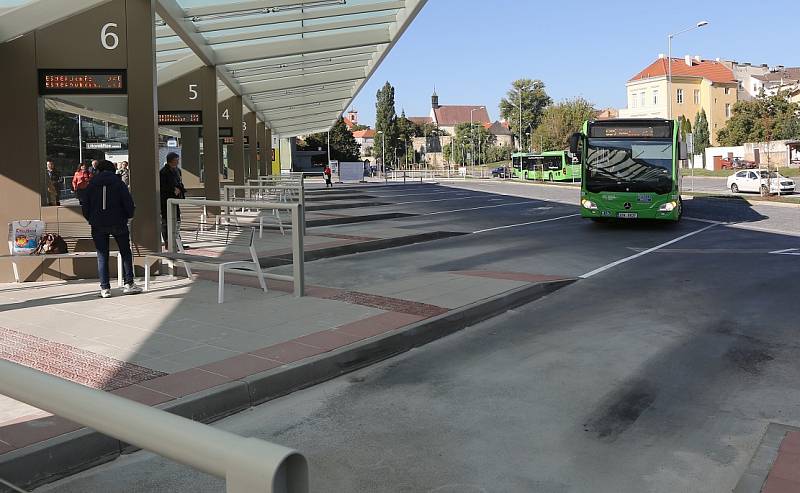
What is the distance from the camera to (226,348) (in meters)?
6.73

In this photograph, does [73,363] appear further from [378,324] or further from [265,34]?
[265,34]

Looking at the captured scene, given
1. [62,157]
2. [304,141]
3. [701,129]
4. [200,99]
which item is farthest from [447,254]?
[304,141]

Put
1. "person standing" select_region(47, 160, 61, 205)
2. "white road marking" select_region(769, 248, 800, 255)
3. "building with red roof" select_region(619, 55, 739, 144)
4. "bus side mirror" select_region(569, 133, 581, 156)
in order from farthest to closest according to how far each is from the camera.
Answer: "building with red roof" select_region(619, 55, 739, 144) → "bus side mirror" select_region(569, 133, 581, 156) → "white road marking" select_region(769, 248, 800, 255) → "person standing" select_region(47, 160, 61, 205)

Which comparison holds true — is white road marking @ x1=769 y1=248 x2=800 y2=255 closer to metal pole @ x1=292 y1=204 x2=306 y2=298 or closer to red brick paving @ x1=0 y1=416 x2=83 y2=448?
metal pole @ x1=292 y1=204 x2=306 y2=298

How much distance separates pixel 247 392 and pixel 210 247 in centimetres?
707

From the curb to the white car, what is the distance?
32.1 meters

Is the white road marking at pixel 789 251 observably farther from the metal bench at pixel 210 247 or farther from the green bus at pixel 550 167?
the green bus at pixel 550 167

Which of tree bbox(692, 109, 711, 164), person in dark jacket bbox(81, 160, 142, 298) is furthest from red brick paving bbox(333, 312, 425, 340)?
tree bbox(692, 109, 711, 164)

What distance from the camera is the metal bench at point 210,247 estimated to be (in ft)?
31.2

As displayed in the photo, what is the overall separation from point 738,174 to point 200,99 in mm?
33832

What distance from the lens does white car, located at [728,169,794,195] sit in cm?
3681

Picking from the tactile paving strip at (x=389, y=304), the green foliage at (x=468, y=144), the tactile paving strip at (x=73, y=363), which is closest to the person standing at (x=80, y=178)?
the tactile paving strip at (x=389, y=304)

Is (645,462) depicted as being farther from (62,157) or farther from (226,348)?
(62,157)

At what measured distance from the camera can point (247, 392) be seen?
5566 millimetres
